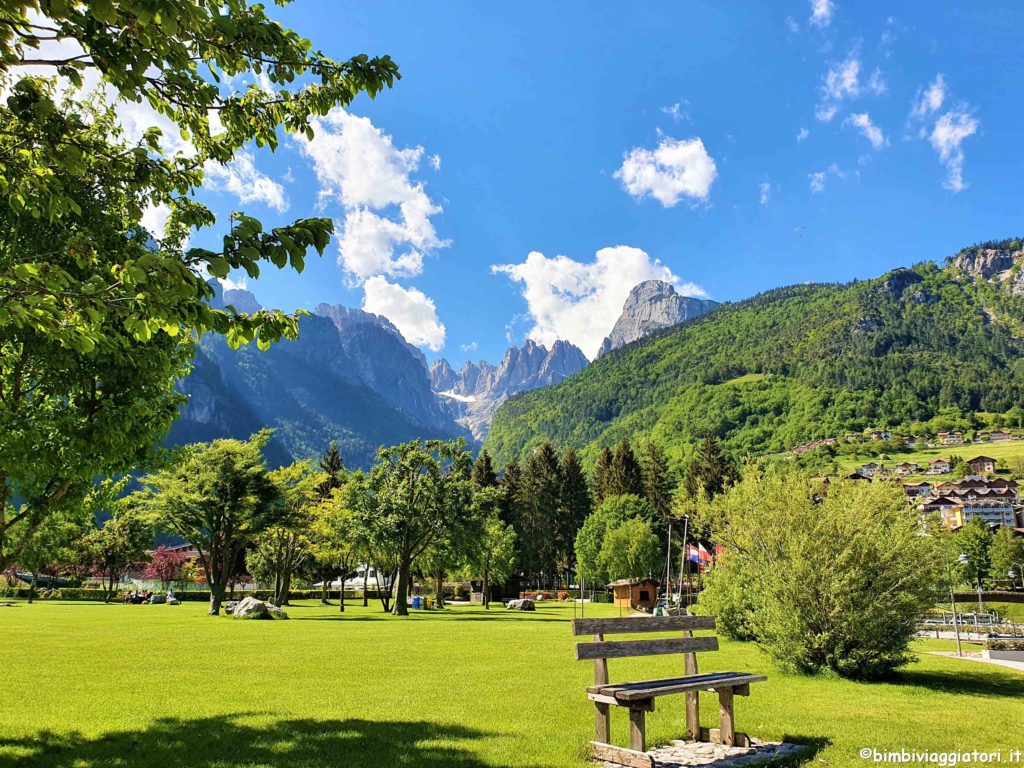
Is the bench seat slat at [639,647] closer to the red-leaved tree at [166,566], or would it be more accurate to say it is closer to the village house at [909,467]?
the red-leaved tree at [166,566]

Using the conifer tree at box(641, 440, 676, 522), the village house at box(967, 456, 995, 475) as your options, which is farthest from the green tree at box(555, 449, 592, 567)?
the village house at box(967, 456, 995, 475)

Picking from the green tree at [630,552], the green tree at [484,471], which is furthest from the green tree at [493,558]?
the green tree at [484,471]

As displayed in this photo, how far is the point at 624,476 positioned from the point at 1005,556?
5072 cm

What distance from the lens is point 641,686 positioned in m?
7.05

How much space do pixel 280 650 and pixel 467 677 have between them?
7.37 metres

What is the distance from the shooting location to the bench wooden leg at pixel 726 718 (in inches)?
302

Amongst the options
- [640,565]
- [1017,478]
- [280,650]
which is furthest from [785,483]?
[1017,478]

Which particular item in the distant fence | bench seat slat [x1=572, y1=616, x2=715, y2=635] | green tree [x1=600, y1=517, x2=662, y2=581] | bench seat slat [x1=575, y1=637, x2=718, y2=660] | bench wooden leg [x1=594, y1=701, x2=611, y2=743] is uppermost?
bench seat slat [x1=572, y1=616, x2=715, y2=635]

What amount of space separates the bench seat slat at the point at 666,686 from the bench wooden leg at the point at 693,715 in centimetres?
42

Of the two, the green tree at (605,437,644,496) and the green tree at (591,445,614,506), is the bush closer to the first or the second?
the green tree at (605,437,644,496)

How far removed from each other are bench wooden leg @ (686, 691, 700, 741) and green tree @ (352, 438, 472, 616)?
32.2 metres

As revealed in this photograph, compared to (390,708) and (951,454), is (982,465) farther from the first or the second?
(390,708)

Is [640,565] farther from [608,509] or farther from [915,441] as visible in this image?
[915,441]

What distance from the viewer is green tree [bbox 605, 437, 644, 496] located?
82.2m
